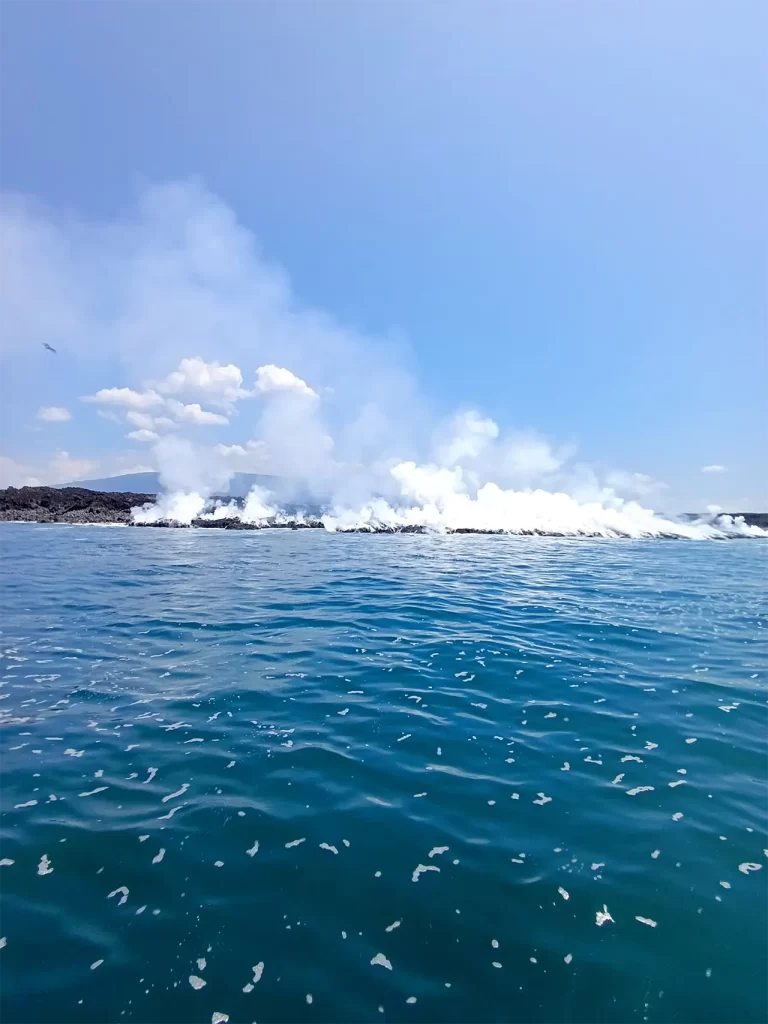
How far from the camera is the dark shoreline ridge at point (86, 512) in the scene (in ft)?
195

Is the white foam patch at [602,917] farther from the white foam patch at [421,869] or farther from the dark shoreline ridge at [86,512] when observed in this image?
the dark shoreline ridge at [86,512]

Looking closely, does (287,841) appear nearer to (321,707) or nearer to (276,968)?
(276,968)

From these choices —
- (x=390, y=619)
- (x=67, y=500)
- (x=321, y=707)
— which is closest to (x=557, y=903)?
(x=321, y=707)

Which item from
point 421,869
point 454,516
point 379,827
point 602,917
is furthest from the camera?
point 454,516

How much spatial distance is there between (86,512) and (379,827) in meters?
69.3

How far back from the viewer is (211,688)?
388 inches

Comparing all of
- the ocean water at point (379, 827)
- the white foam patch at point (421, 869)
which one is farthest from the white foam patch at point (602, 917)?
the white foam patch at point (421, 869)

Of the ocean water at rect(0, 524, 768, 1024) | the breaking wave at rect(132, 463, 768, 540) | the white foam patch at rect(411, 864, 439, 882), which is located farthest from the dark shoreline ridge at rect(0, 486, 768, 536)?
the white foam patch at rect(411, 864, 439, 882)

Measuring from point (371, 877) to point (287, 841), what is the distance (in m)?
1.03

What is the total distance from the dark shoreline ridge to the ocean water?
1846 inches

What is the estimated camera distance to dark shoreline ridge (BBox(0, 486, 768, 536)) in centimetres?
5944

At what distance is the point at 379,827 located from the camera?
5820 mm

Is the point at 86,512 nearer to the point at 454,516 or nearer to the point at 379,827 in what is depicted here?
the point at 454,516

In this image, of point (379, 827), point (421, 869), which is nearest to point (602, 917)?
point (421, 869)
